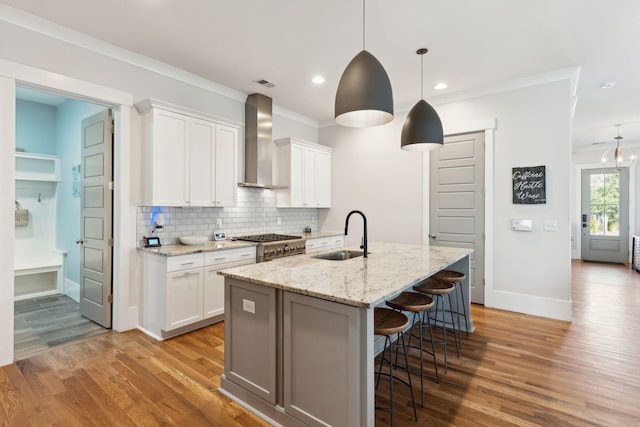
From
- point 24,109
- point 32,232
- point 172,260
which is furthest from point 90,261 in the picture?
point 24,109

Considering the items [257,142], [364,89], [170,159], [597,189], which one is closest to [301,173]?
[257,142]

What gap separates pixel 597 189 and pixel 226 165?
369 inches

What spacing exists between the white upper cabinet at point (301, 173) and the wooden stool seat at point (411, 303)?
306 cm

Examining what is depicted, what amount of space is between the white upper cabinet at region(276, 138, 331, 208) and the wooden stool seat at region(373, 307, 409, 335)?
332cm

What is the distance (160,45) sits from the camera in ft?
11.0

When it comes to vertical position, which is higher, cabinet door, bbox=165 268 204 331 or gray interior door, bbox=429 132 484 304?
gray interior door, bbox=429 132 484 304

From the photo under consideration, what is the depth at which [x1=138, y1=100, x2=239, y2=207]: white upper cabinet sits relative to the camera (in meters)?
3.48

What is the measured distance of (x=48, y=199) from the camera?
518cm

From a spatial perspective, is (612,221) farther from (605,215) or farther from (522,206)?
(522,206)

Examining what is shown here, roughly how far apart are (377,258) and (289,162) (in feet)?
9.48

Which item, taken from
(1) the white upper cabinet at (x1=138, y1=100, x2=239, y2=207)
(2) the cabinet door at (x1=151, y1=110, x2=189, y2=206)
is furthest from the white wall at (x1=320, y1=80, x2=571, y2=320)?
(2) the cabinet door at (x1=151, y1=110, x2=189, y2=206)

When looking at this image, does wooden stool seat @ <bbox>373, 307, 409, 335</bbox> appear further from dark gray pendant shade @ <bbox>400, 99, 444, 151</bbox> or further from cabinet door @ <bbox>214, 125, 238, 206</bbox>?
cabinet door @ <bbox>214, 125, 238, 206</bbox>

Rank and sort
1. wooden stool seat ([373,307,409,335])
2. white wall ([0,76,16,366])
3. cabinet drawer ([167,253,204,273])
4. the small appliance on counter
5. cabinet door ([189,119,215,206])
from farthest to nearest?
cabinet door ([189,119,215,206]) → the small appliance on counter → cabinet drawer ([167,253,204,273]) → white wall ([0,76,16,366]) → wooden stool seat ([373,307,409,335])

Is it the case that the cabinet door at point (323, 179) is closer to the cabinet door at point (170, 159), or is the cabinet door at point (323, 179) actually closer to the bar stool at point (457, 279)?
the cabinet door at point (170, 159)
